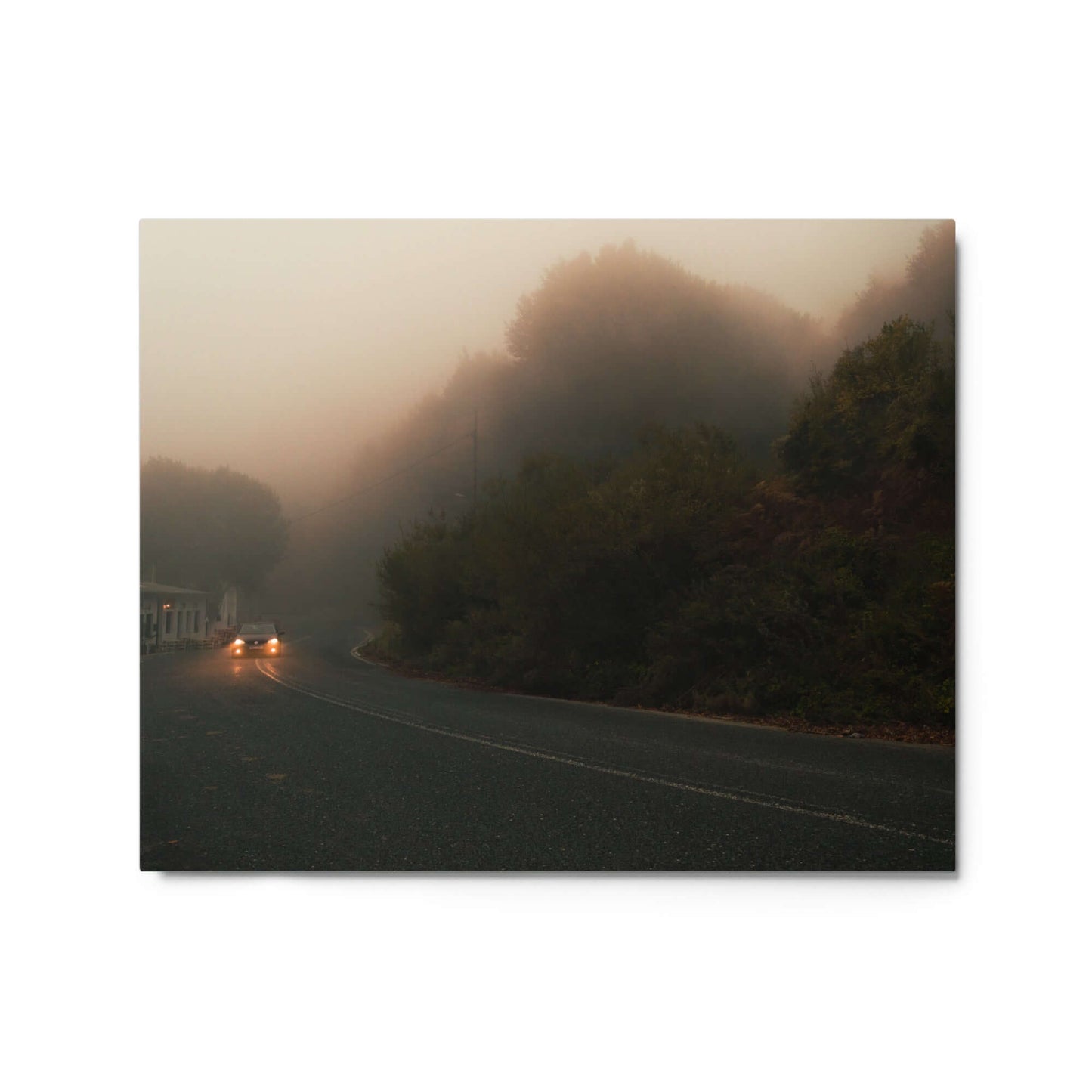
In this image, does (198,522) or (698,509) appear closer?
(198,522)

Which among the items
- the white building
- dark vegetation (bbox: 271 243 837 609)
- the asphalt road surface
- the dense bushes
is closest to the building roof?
the white building

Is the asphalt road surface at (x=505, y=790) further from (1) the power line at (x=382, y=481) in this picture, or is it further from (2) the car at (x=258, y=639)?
(1) the power line at (x=382, y=481)

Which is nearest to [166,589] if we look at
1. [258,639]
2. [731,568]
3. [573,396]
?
[258,639]

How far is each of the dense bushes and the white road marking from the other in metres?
0.31

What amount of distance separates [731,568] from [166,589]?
2.47 meters

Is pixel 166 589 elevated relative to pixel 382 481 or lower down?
lower down

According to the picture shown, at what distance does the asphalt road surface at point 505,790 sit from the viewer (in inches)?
144

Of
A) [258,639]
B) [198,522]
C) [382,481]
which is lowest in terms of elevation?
[258,639]

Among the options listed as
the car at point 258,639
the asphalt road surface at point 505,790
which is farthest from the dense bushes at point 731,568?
the car at point 258,639

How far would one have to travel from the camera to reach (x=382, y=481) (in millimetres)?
4035

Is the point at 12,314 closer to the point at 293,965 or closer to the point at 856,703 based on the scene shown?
the point at 293,965

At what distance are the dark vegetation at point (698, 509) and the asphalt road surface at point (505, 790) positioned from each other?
0.21 metres

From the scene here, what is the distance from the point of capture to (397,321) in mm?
4020

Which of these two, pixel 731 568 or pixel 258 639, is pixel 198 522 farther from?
pixel 731 568
